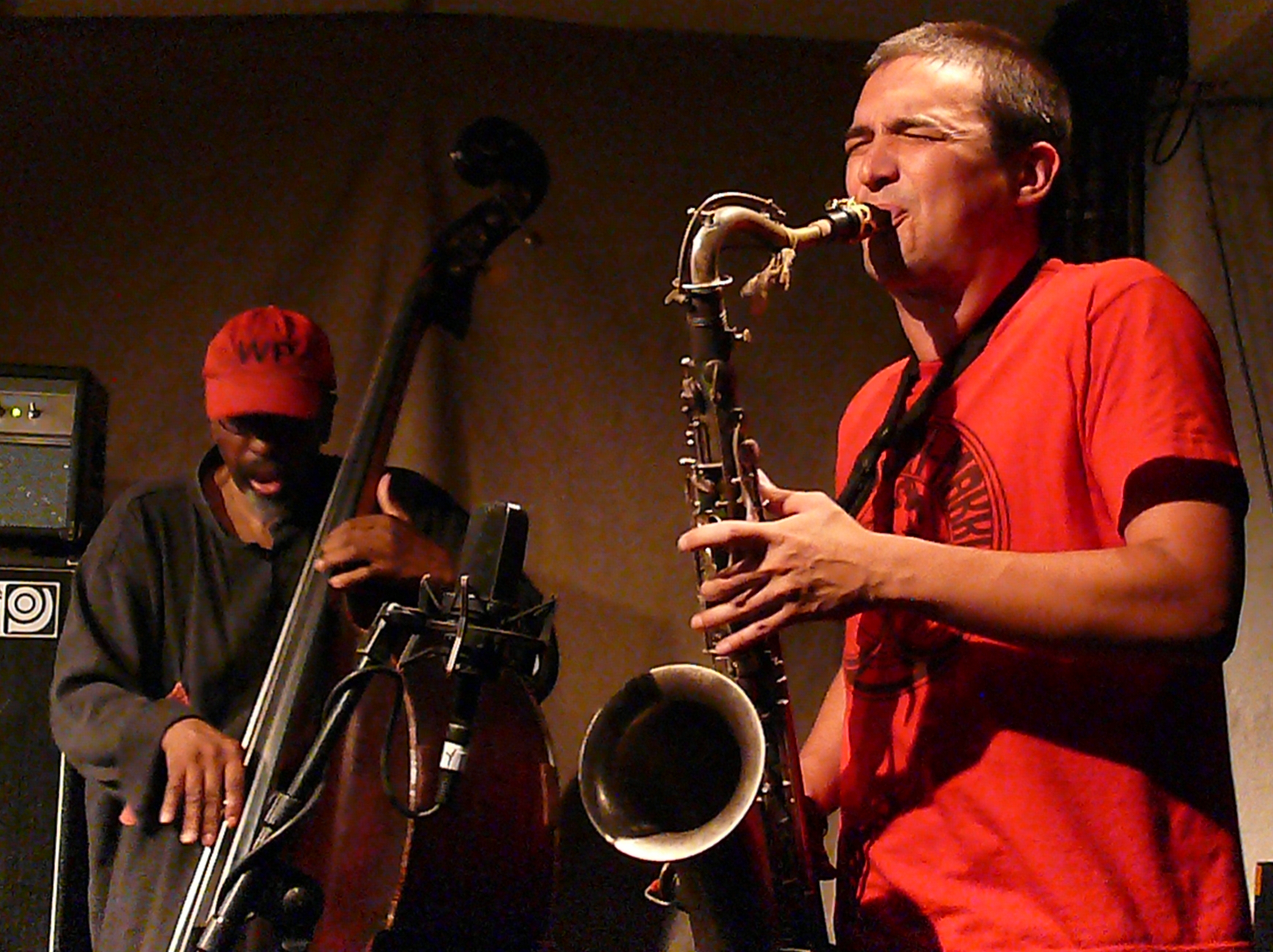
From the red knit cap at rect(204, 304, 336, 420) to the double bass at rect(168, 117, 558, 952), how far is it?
282 mm

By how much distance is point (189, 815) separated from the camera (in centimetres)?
193

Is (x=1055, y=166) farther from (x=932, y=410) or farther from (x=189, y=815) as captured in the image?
(x=189, y=815)

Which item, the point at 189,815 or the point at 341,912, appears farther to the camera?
the point at 189,815

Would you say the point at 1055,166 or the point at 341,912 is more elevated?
the point at 1055,166

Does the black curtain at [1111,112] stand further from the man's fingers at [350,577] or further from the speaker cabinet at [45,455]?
the speaker cabinet at [45,455]

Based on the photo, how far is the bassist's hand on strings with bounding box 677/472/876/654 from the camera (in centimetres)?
114

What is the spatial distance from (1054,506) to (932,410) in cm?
22

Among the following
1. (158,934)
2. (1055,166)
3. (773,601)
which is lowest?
(158,934)

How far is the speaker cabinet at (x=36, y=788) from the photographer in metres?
2.06

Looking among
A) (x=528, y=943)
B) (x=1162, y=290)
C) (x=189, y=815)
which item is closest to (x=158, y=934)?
(x=189, y=815)

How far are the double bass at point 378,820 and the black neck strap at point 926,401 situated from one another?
0.56 m

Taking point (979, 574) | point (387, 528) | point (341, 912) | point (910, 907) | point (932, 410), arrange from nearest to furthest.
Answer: point (979, 574) → point (910, 907) → point (932, 410) → point (341, 912) → point (387, 528)

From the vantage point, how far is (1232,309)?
8.79 feet

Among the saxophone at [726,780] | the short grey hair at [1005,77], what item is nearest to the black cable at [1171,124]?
the short grey hair at [1005,77]
